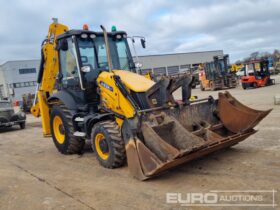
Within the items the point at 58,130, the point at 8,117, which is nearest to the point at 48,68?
the point at 58,130

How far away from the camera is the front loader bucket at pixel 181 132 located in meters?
4.75

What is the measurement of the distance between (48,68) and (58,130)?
1804 mm

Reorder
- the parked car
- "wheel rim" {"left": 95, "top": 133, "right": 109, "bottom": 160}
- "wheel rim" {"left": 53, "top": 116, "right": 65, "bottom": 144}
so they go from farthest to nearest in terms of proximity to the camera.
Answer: the parked car
"wheel rim" {"left": 53, "top": 116, "right": 65, "bottom": 144}
"wheel rim" {"left": 95, "top": 133, "right": 109, "bottom": 160}

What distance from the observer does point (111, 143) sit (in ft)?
18.2

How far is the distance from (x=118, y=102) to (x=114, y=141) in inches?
31.1

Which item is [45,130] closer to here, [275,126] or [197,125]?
[197,125]

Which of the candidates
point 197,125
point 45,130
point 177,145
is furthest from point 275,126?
point 45,130

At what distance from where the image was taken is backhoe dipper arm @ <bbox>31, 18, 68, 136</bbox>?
8198mm

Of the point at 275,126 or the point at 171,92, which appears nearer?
the point at 171,92

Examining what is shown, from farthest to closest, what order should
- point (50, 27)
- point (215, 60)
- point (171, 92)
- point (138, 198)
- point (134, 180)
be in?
point (215, 60), point (50, 27), point (171, 92), point (134, 180), point (138, 198)

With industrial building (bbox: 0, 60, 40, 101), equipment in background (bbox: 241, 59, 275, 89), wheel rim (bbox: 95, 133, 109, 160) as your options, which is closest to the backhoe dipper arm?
wheel rim (bbox: 95, 133, 109, 160)

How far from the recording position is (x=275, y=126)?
8.45 metres
